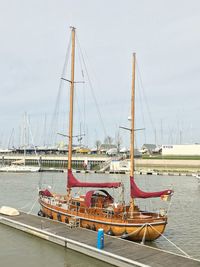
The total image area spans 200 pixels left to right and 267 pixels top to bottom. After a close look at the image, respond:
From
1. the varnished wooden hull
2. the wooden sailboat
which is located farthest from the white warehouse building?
the varnished wooden hull

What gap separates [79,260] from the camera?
64.5 feet

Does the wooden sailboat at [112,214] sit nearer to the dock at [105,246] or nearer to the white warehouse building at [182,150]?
the dock at [105,246]

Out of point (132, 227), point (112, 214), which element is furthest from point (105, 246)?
point (112, 214)

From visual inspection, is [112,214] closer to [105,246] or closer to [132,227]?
[132,227]

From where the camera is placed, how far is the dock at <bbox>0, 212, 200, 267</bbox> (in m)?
17.9

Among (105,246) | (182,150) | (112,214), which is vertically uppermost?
(182,150)

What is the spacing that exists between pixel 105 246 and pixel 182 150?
134m

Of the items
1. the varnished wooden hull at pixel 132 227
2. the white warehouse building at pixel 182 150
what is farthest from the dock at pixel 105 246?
the white warehouse building at pixel 182 150

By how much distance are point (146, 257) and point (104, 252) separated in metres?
2.43

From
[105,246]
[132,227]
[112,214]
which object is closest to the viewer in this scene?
[105,246]

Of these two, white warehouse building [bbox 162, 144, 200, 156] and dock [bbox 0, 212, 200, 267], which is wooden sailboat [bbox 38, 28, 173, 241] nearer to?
dock [bbox 0, 212, 200, 267]

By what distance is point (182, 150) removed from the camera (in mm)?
149000

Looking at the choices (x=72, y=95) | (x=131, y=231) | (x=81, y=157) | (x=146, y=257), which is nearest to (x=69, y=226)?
(x=131, y=231)

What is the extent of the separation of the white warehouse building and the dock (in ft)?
417
